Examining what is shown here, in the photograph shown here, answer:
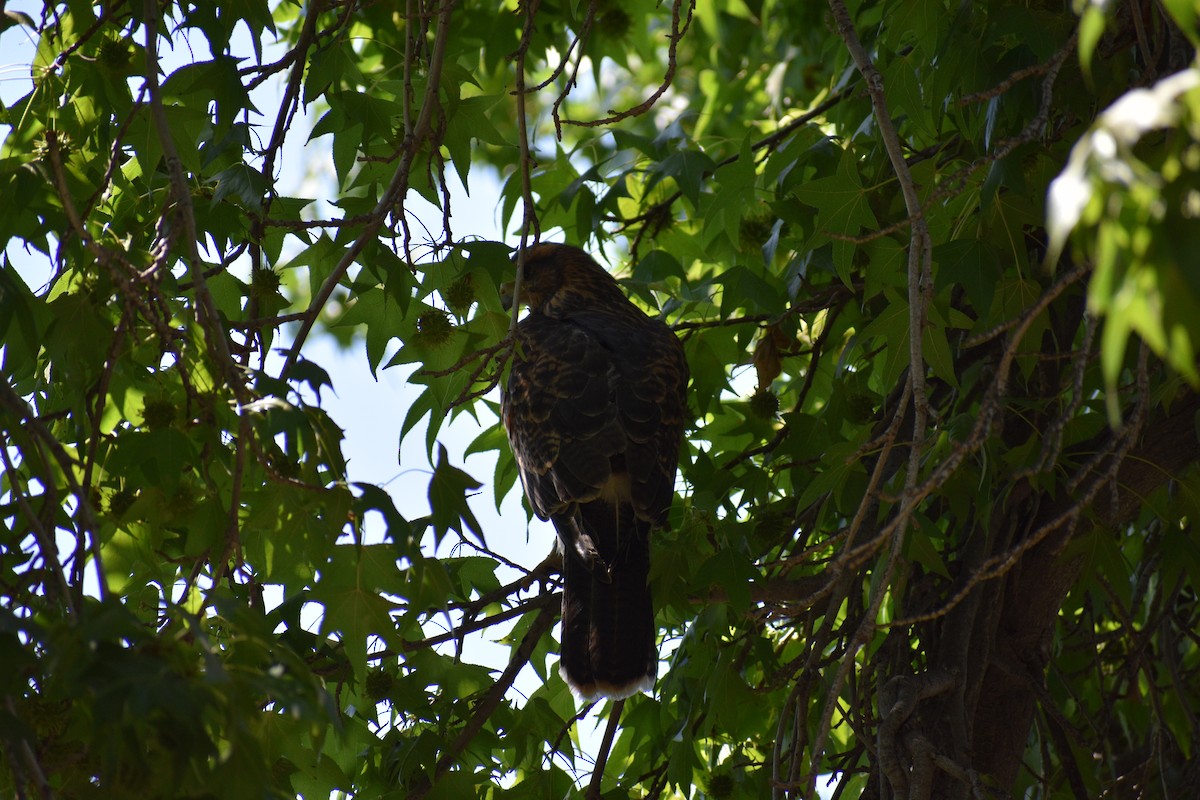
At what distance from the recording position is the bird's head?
489 cm

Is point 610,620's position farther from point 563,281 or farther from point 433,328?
point 563,281

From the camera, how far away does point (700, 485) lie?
11.7 ft

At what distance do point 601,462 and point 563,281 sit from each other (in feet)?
5.09

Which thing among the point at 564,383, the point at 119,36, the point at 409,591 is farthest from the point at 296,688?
the point at 564,383

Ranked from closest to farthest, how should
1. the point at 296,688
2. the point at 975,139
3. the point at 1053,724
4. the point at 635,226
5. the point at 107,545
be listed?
the point at 296,688
the point at 107,545
the point at 975,139
the point at 1053,724
the point at 635,226

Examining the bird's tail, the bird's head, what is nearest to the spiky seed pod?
the bird's tail

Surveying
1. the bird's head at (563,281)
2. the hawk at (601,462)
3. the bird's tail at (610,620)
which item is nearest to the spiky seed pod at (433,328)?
the hawk at (601,462)

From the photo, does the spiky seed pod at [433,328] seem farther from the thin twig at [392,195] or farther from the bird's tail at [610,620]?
the bird's tail at [610,620]

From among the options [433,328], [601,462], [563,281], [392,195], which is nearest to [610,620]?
[601,462]

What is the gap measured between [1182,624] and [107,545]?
3.04m

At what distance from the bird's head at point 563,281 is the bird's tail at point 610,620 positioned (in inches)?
60.3

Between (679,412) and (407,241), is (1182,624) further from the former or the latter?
(407,241)

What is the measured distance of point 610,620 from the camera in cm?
335

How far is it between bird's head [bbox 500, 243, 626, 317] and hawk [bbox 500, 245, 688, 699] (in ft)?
1.84
